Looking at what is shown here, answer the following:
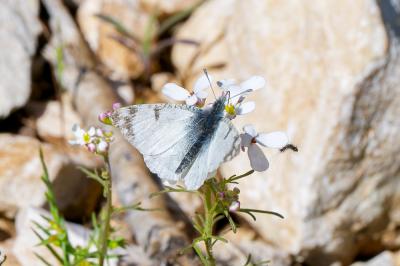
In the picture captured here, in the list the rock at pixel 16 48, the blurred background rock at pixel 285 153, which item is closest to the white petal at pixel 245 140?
the blurred background rock at pixel 285 153

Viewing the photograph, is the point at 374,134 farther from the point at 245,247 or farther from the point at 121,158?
the point at 121,158

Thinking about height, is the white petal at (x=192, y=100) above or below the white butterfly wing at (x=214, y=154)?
above

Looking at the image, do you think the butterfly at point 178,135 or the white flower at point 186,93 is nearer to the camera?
the butterfly at point 178,135

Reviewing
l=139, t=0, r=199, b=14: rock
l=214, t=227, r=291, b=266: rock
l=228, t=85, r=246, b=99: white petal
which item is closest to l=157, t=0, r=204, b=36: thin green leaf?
l=139, t=0, r=199, b=14: rock

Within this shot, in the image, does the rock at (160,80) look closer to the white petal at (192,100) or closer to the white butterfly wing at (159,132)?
the white petal at (192,100)

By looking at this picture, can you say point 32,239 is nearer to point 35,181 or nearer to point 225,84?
point 35,181

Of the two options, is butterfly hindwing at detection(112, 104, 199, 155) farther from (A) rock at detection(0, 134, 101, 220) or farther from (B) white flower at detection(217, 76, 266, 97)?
(A) rock at detection(0, 134, 101, 220)

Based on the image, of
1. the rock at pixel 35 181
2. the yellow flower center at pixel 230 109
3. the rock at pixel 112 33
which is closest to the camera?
the yellow flower center at pixel 230 109
